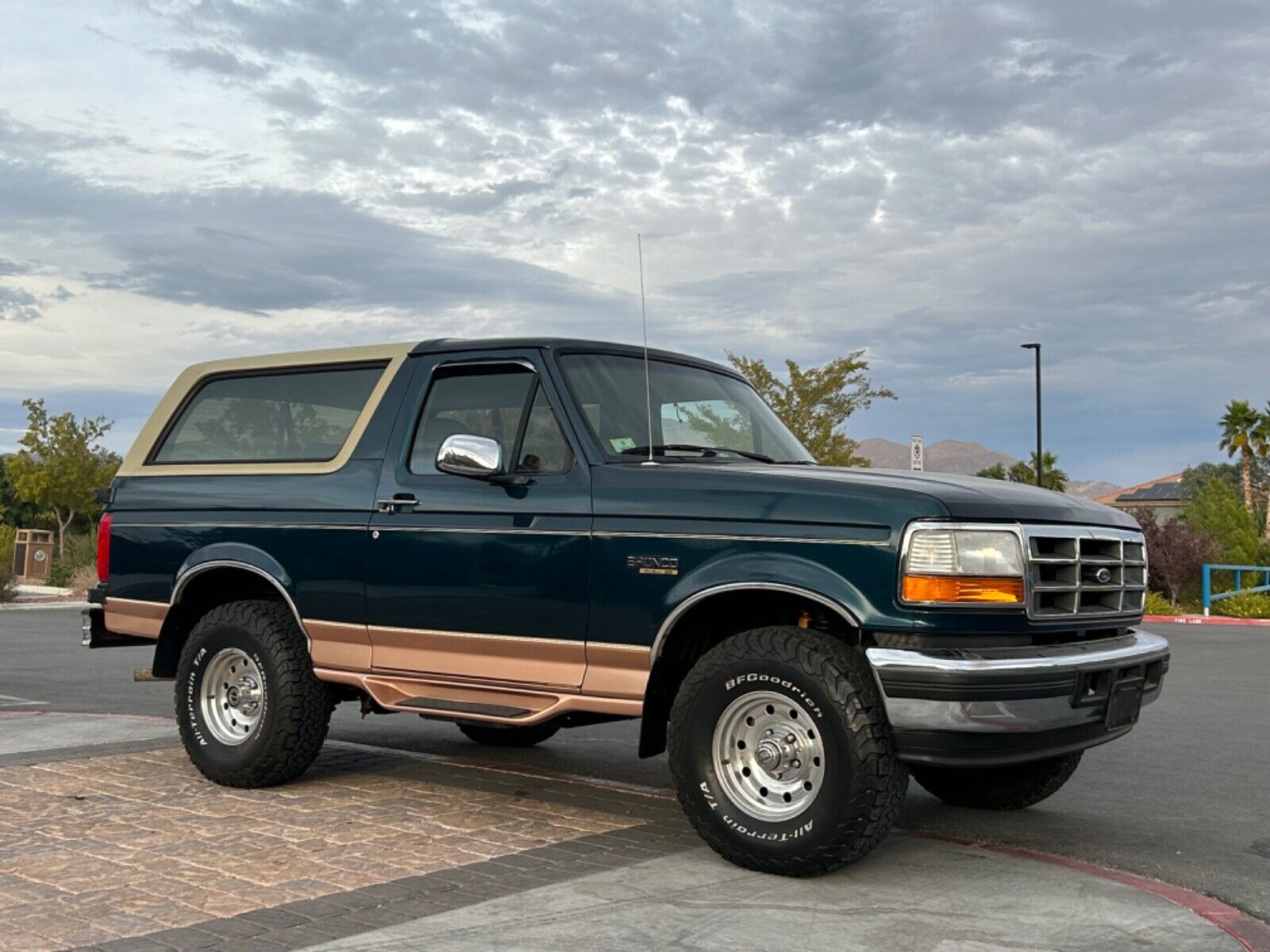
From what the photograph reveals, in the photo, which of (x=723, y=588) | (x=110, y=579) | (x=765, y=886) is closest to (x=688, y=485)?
(x=723, y=588)

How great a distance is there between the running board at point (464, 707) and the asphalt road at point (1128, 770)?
5.07ft

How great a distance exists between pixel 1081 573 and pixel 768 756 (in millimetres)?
1518

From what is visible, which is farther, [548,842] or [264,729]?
[264,729]

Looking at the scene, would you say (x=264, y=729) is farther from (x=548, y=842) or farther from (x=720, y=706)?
(x=720, y=706)

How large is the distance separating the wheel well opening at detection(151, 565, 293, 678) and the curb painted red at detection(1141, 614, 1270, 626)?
65.3 ft

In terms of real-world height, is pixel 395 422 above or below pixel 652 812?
above

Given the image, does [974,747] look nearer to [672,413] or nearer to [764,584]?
[764,584]

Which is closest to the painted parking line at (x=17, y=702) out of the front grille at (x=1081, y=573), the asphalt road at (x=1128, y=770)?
the asphalt road at (x=1128, y=770)

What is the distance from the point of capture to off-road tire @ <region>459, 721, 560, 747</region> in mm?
8828

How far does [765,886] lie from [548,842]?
1.13m

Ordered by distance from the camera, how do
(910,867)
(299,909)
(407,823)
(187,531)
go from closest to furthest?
(299,909) → (910,867) → (407,823) → (187,531)

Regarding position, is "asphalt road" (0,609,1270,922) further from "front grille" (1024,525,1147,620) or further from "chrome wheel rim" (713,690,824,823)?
"chrome wheel rim" (713,690,824,823)

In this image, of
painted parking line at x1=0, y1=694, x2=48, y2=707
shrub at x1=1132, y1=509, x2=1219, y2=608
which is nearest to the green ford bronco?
painted parking line at x1=0, y1=694, x2=48, y2=707

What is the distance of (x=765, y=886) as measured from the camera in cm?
533
